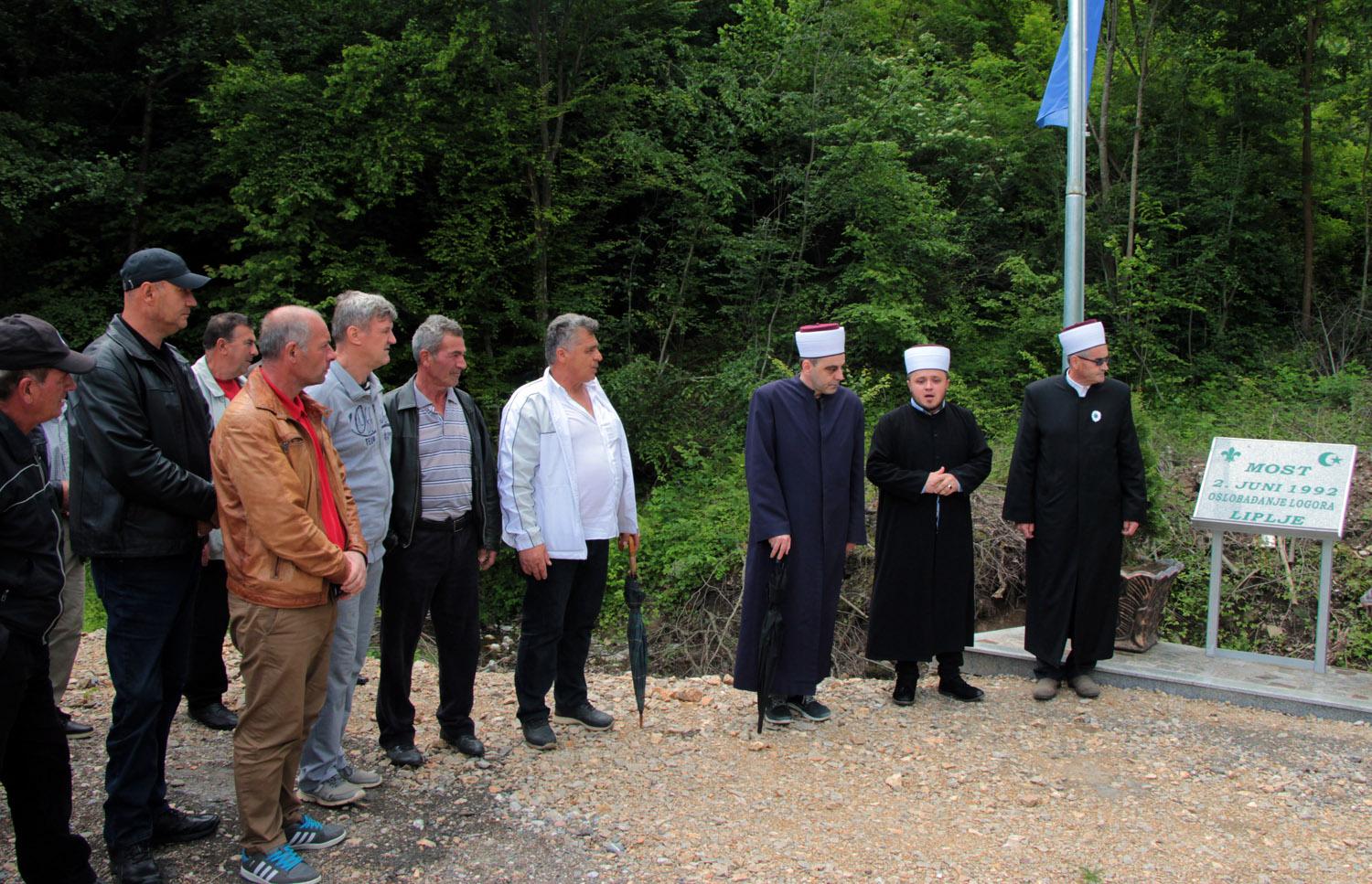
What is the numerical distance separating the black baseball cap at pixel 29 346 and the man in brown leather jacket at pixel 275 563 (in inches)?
21.6

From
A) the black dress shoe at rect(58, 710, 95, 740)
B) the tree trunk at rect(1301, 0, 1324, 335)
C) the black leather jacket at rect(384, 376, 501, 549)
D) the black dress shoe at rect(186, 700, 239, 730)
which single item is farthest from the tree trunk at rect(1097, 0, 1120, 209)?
Answer: the black dress shoe at rect(58, 710, 95, 740)

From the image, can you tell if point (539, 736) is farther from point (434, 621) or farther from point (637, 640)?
point (434, 621)

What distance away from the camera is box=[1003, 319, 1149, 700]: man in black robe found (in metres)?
5.82

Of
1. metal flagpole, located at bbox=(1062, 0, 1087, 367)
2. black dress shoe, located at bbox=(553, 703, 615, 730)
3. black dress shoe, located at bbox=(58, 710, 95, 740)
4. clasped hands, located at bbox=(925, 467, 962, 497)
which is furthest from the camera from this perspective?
metal flagpole, located at bbox=(1062, 0, 1087, 367)

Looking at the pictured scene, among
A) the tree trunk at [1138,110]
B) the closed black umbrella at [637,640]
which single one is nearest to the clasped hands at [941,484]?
the closed black umbrella at [637,640]

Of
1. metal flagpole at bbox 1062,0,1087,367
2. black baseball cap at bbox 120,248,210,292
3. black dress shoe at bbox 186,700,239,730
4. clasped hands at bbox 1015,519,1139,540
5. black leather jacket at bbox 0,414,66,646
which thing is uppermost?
metal flagpole at bbox 1062,0,1087,367

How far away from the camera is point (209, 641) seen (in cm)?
511

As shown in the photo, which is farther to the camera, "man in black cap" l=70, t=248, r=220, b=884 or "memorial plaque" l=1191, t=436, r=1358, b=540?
"memorial plaque" l=1191, t=436, r=1358, b=540

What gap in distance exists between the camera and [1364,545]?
804 centimetres

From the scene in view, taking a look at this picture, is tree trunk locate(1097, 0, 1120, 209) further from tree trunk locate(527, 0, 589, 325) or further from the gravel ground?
the gravel ground

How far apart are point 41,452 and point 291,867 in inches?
81.4

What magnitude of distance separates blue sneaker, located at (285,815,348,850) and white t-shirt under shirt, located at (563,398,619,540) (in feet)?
5.79

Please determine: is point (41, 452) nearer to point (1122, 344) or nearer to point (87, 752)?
point (87, 752)

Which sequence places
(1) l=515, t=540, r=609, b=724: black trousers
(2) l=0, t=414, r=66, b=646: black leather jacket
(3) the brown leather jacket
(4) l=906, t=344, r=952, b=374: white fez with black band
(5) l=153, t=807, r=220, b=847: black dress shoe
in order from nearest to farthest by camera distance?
(2) l=0, t=414, r=66, b=646: black leather jacket → (3) the brown leather jacket → (5) l=153, t=807, r=220, b=847: black dress shoe → (1) l=515, t=540, r=609, b=724: black trousers → (4) l=906, t=344, r=952, b=374: white fez with black band
